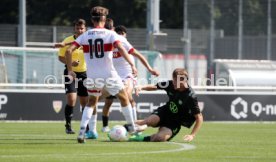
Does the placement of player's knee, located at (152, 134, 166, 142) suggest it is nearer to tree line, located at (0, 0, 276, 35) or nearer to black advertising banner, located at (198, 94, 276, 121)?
black advertising banner, located at (198, 94, 276, 121)

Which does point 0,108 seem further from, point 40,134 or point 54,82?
point 40,134

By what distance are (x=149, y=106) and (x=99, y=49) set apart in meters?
10.8

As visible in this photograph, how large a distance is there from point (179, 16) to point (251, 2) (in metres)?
29.9

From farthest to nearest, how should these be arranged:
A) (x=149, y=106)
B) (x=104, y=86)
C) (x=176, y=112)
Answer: (x=149, y=106) < (x=176, y=112) < (x=104, y=86)

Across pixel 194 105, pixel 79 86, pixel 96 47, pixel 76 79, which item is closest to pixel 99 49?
pixel 96 47

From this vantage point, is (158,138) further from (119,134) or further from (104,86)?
(104,86)

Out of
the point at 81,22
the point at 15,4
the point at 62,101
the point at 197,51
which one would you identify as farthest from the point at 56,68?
the point at 15,4

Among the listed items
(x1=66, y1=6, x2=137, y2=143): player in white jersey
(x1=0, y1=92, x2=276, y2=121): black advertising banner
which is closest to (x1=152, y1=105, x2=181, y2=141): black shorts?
(x1=66, y1=6, x2=137, y2=143): player in white jersey

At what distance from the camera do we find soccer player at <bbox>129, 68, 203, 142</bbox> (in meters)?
14.9

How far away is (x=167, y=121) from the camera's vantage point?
15.3 metres

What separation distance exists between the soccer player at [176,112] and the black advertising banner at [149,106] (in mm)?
8716

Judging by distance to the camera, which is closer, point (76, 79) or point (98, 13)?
point (98, 13)

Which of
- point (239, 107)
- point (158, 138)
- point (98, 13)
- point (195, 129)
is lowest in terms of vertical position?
point (239, 107)

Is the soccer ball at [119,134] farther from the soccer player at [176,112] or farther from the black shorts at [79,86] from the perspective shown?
the black shorts at [79,86]
